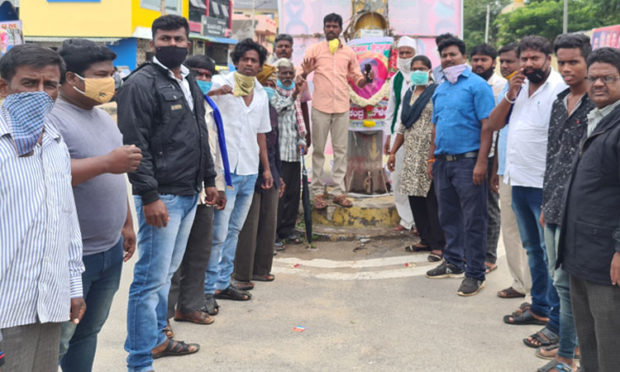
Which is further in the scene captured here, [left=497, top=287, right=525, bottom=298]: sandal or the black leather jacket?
[left=497, top=287, right=525, bottom=298]: sandal

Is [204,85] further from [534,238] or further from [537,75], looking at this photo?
[534,238]

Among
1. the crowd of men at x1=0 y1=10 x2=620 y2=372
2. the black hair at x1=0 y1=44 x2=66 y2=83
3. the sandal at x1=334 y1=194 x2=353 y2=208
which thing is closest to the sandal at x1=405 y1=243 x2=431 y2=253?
the crowd of men at x1=0 y1=10 x2=620 y2=372

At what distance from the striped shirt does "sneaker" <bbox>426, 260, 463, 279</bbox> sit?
13.0 ft

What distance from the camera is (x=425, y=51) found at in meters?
9.56

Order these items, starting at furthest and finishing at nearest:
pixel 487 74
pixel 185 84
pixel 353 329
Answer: pixel 487 74
pixel 353 329
pixel 185 84

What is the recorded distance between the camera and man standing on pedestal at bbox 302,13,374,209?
22.9 feet

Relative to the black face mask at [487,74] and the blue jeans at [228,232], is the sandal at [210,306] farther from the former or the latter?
the black face mask at [487,74]

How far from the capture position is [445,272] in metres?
5.63

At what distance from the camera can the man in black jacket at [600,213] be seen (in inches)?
108

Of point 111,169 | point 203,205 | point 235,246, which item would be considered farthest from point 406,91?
point 111,169

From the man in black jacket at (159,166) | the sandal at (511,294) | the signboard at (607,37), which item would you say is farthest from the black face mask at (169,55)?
the signboard at (607,37)

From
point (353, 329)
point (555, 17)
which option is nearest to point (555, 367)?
point (353, 329)

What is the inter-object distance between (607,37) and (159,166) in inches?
854

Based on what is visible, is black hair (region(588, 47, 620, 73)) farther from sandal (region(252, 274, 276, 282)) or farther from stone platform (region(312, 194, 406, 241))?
stone platform (region(312, 194, 406, 241))
